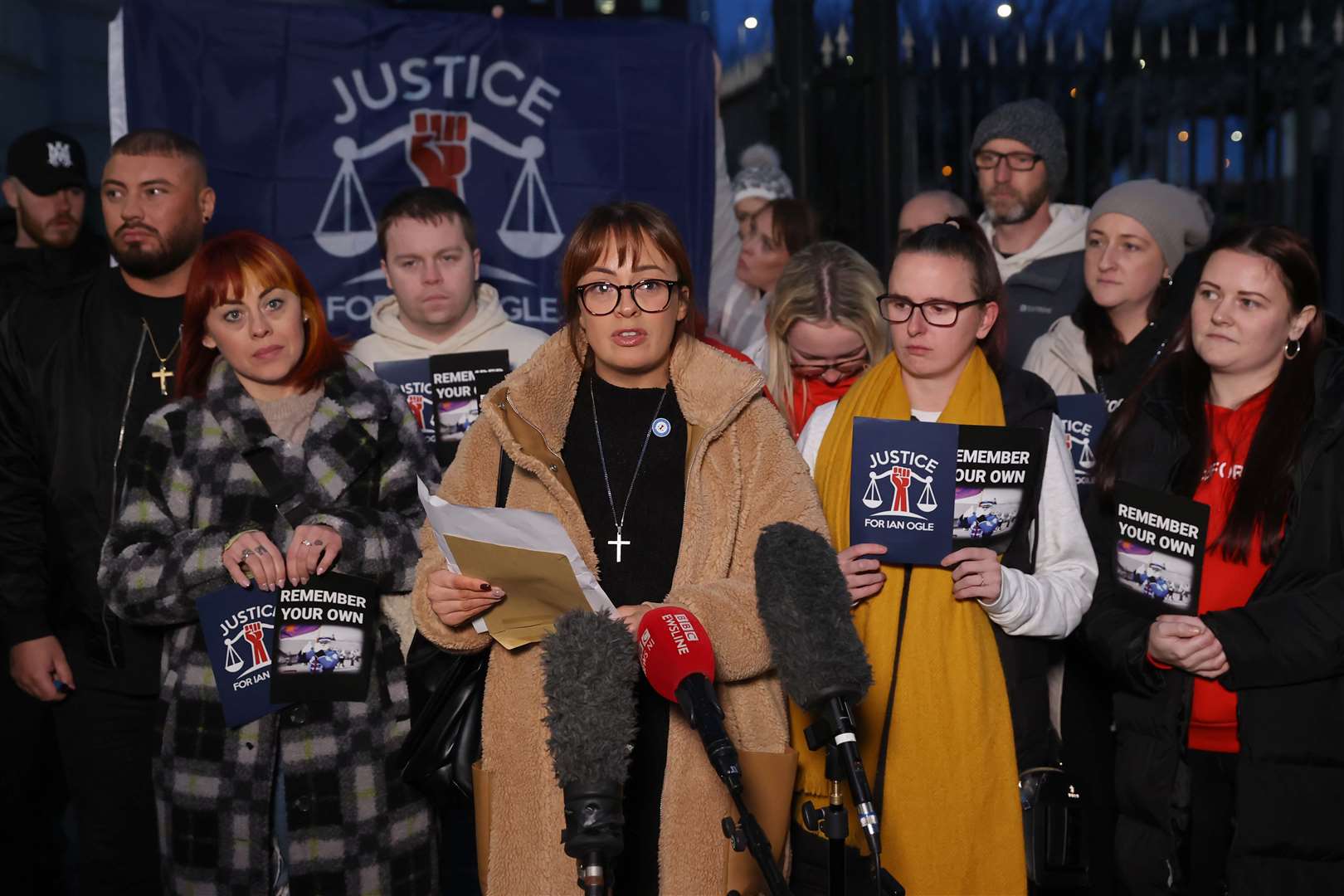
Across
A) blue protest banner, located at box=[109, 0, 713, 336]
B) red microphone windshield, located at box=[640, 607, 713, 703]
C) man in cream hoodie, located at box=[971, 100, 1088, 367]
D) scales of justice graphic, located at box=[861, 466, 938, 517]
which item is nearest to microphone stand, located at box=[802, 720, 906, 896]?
red microphone windshield, located at box=[640, 607, 713, 703]

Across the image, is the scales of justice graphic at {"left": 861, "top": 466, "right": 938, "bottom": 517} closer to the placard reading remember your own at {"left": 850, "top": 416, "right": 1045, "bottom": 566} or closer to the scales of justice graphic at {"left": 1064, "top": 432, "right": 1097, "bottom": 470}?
the placard reading remember your own at {"left": 850, "top": 416, "right": 1045, "bottom": 566}

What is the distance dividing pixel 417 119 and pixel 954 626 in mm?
3576

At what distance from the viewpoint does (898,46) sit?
7.84m

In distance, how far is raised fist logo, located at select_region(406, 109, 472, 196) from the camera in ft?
18.6

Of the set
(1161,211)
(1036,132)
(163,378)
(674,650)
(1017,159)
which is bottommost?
(674,650)

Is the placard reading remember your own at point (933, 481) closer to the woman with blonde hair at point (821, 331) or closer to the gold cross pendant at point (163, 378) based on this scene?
the woman with blonde hair at point (821, 331)

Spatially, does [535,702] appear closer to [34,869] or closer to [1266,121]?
[34,869]

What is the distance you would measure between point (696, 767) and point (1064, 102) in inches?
241

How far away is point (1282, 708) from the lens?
300 cm

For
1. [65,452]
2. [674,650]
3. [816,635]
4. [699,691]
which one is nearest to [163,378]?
[65,452]

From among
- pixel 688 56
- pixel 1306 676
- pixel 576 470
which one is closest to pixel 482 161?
pixel 688 56

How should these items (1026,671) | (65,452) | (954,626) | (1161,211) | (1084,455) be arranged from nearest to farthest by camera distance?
(954,626)
(1026,671)
(1084,455)
(65,452)
(1161,211)

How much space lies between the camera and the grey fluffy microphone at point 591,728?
1879 millimetres

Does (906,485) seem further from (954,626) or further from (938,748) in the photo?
(938,748)
